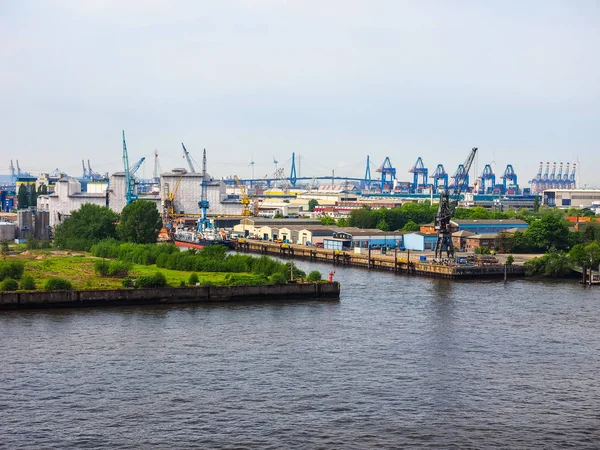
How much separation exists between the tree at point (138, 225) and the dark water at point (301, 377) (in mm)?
15560

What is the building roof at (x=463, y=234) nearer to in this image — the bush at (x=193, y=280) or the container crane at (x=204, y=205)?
the container crane at (x=204, y=205)

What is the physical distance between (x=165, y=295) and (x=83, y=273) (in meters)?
4.59

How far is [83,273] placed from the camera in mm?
25422

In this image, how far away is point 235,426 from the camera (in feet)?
39.1

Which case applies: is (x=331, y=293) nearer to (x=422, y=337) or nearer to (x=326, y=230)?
(x=422, y=337)

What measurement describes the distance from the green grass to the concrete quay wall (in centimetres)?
80

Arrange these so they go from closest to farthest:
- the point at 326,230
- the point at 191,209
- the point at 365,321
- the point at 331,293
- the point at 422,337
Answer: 1. the point at 422,337
2. the point at 365,321
3. the point at 331,293
4. the point at 326,230
5. the point at 191,209

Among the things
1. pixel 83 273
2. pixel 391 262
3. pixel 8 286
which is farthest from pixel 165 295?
pixel 391 262

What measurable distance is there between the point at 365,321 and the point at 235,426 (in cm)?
789

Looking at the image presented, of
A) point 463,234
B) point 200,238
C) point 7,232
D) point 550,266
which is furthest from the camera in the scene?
point 200,238

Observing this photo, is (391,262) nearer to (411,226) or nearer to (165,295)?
(165,295)

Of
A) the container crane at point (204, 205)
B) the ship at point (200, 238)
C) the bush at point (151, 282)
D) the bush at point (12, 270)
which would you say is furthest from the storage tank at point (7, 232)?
the bush at point (151, 282)

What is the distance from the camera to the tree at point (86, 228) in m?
36.2

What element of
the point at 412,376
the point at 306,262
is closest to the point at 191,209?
the point at 306,262
